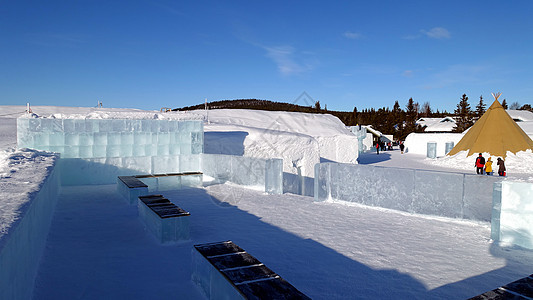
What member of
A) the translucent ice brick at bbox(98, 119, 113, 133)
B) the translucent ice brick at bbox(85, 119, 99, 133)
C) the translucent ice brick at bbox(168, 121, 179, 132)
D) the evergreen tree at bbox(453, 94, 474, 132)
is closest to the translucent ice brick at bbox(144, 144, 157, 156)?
the translucent ice brick at bbox(168, 121, 179, 132)

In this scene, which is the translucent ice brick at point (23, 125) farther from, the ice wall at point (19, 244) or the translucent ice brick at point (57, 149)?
the ice wall at point (19, 244)

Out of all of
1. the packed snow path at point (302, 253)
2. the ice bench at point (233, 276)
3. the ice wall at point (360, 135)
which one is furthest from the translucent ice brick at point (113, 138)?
the ice wall at point (360, 135)

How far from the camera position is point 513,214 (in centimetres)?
578

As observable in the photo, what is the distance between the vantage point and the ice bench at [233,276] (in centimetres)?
313

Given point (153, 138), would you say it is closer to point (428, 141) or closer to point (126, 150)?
point (126, 150)

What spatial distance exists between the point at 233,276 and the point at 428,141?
36.9m

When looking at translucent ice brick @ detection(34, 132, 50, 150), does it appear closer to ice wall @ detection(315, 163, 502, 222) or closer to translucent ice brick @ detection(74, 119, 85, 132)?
translucent ice brick @ detection(74, 119, 85, 132)

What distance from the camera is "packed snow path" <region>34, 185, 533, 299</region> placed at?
4184 mm

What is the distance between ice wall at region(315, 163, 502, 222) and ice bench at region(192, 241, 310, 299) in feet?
16.5

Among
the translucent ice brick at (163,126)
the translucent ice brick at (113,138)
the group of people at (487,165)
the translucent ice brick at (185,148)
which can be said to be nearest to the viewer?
the translucent ice brick at (113,138)

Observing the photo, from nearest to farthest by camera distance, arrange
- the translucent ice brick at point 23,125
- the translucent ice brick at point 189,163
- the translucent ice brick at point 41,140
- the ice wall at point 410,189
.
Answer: the ice wall at point 410,189 < the translucent ice brick at point 23,125 < the translucent ice brick at point 41,140 < the translucent ice brick at point 189,163

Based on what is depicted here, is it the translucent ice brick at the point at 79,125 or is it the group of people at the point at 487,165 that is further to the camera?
the group of people at the point at 487,165

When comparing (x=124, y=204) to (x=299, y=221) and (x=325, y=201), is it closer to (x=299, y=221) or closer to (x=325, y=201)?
(x=299, y=221)

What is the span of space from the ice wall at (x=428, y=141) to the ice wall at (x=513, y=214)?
1194 inches
